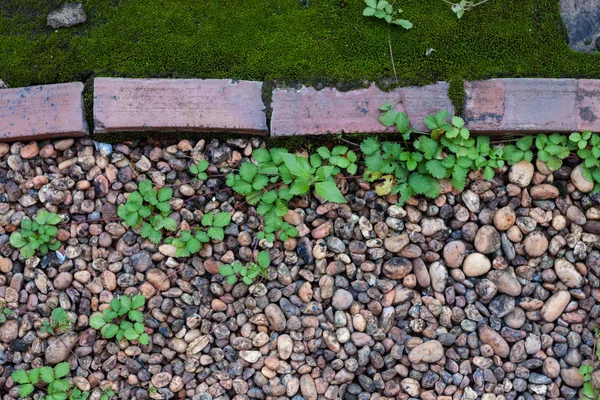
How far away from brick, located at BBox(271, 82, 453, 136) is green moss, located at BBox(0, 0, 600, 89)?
70mm

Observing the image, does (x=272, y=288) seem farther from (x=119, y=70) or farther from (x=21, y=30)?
(x=21, y=30)

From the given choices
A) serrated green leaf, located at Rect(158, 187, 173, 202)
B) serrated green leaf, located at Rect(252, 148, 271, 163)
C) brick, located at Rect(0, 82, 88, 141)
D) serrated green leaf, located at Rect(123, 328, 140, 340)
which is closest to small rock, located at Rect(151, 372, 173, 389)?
serrated green leaf, located at Rect(123, 328, 140, 340)

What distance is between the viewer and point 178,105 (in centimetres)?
234

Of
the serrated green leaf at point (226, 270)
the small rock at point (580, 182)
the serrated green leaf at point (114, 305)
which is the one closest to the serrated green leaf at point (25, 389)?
the serrated green leaf at point (114, 305)

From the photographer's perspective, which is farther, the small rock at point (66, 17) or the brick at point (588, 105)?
the small rock at point (66, 17)

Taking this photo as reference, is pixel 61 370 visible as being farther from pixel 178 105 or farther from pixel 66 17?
pixel 66 17

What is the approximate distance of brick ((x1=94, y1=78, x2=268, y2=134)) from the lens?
2326 millimetres

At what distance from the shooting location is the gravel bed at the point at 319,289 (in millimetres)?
2314

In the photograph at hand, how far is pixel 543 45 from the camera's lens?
2.44m

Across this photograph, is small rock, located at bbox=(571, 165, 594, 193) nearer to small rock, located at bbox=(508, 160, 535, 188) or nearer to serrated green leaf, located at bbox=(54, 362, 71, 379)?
small rock, located at bbox=(508, 160, 535, 188)

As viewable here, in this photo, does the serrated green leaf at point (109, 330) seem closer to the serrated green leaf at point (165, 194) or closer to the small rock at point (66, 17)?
the serrated green leaf at point (165, 194)

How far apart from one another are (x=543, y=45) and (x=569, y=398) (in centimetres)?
153

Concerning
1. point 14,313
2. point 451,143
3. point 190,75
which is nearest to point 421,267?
point 451,143

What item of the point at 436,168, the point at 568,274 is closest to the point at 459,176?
the point at 436,168
